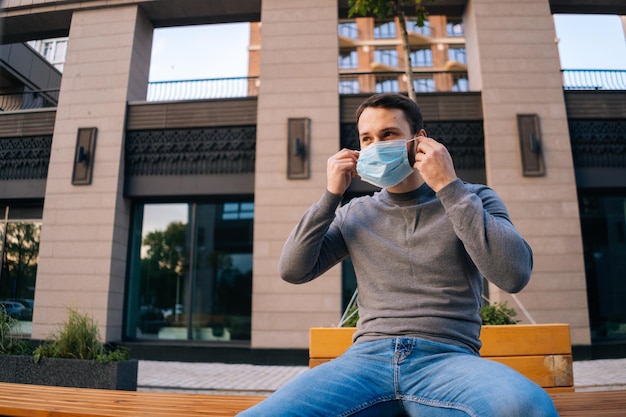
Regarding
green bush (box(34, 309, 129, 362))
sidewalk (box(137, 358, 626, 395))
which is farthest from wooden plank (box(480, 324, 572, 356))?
green bush (box(34, 309, 129, 362))

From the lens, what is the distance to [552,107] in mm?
9523

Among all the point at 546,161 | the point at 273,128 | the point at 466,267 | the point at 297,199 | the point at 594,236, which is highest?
the point at 273,128

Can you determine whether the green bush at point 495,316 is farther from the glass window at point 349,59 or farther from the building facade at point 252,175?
the glass window at point 349,59

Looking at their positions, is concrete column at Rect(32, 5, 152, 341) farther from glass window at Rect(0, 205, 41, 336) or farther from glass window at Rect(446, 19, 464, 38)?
glass window at Rect(446, 19, 464, 38)

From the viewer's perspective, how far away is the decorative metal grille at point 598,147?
950 cm

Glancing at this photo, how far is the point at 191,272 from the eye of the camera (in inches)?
399

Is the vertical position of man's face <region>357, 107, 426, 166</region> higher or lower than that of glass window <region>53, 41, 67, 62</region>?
lower

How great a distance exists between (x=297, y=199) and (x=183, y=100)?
13.4 ft

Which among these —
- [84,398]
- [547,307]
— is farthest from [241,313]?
[84,398]

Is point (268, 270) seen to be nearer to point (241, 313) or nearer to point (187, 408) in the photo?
point (241, 313)

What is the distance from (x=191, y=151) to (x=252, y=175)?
5.71 feet

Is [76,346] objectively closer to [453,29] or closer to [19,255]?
[19,255]

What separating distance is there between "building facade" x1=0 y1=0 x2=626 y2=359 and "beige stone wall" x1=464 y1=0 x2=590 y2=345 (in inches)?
1.4

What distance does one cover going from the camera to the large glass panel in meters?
9.39
